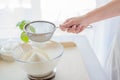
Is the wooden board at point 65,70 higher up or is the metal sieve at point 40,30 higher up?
the metal sieve at point 40,30

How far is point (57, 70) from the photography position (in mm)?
1014

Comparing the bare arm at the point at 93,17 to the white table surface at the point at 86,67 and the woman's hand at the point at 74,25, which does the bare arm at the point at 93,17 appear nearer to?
the woman's hand at the point at 74,25

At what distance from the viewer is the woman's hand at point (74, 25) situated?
1048mm

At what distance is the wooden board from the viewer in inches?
38.1

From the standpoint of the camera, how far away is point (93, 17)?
1072mm

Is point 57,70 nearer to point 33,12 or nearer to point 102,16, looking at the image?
point 102,16

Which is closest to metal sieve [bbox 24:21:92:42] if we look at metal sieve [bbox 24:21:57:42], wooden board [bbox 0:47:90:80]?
metal sieve [bbox 24:21:57:42]

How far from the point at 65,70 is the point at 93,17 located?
0.26 meters

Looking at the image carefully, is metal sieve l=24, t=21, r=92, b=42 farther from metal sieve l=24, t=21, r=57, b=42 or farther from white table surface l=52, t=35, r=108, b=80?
white table surface l=52, t=35, r=108, b=80

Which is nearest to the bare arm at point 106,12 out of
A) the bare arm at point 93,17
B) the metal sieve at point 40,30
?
the bare arm at point 93,17

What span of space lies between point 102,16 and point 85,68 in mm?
237

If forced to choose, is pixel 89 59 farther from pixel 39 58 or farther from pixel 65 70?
pixel 39 58

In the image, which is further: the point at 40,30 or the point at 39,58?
the point at 40,30

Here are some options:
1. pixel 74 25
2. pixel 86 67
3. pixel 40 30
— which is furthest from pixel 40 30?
pixel 86 67
